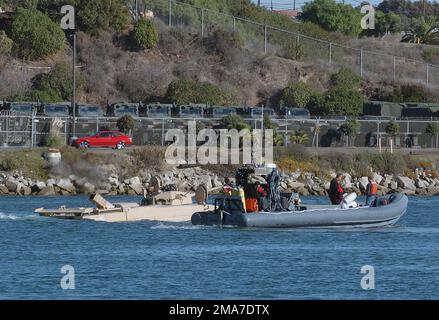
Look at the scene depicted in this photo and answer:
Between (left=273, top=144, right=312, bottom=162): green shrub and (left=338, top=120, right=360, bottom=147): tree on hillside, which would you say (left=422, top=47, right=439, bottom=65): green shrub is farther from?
(left=273, top=144, right=312, bottom=162): green shrub

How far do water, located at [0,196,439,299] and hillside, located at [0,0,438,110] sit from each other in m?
53.8

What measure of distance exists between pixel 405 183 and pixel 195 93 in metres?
28.7

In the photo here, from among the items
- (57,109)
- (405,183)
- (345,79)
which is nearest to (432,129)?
(405,183)

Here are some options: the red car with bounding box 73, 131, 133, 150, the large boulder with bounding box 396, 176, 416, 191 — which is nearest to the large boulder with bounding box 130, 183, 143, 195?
the red car with bounding box 73, 131, 133, 150

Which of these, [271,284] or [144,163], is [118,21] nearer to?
[144,163]

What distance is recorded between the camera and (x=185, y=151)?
78.6 m

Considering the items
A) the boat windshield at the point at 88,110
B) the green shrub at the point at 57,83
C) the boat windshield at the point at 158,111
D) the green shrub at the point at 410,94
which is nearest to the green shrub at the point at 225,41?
the green shrub at the point at 410,94

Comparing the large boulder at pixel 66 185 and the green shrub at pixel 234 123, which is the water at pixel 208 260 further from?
the green shrub at pixel 234 123

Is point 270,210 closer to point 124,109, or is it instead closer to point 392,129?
point 392,129

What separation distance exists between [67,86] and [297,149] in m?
26.3

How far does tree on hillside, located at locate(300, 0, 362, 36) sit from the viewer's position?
5487 inches

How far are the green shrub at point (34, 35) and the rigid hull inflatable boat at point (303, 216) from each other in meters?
61.3

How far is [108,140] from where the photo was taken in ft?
263
